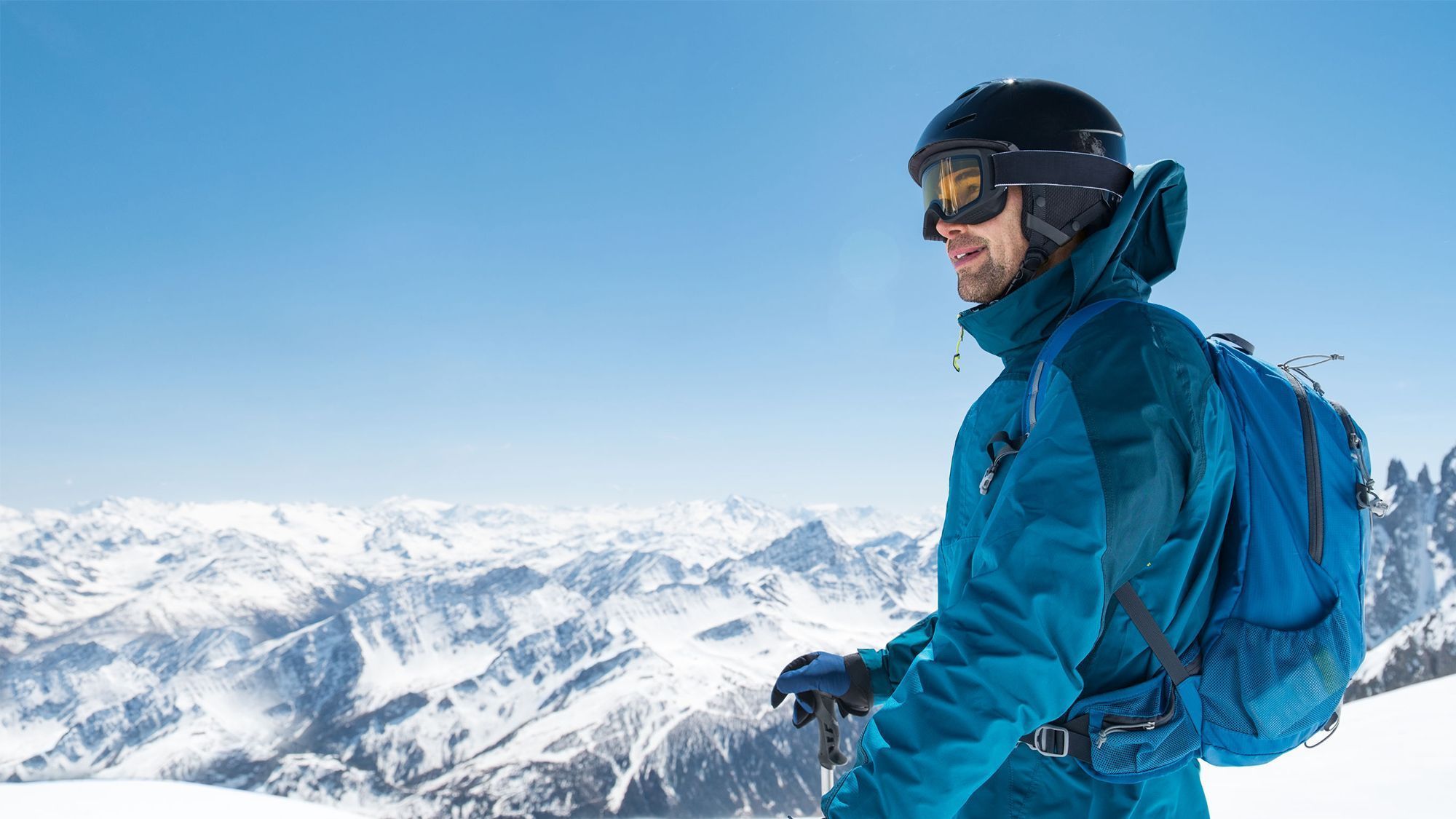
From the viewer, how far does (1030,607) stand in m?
1.90

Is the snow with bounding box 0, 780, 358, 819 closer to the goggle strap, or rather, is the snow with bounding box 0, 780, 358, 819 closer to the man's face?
the man's face

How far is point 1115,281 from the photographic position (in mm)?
2701

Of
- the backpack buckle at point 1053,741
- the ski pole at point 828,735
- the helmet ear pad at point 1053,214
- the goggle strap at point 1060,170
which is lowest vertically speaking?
the ski pole at point 828,735

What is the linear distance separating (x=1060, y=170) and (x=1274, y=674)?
2.01 metres

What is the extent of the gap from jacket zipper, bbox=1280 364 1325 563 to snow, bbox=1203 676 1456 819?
5321 mm

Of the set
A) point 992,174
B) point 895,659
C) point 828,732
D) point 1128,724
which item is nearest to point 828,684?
point 828,732

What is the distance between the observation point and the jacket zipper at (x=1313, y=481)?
2.29m

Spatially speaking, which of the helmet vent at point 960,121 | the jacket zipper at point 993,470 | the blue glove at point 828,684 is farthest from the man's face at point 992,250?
the blue glove at point 828,684

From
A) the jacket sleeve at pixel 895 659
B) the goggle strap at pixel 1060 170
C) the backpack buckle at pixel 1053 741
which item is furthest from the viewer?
the jacket sleeve at pixel 895 659

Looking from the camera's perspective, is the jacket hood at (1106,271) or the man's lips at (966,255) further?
the man's lips at (966,255)

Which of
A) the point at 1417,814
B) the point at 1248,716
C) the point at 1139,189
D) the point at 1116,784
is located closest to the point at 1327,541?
the point at 1248,716

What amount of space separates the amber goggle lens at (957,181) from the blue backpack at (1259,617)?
1.02m

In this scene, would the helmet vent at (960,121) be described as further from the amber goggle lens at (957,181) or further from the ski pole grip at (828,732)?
the ski pole grip at (828,732)

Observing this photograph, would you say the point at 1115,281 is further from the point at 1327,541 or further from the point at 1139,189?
the point at 1327,541
